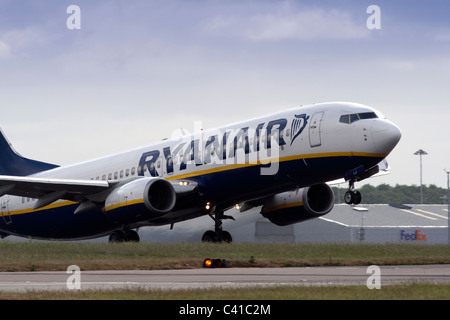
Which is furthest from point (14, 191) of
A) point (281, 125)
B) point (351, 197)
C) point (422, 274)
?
point (422, 274)

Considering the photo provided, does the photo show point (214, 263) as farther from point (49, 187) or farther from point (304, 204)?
point (304, 204)

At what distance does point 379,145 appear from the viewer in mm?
33062

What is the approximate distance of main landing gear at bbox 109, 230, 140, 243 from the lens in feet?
135

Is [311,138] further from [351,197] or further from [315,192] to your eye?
[315,192]

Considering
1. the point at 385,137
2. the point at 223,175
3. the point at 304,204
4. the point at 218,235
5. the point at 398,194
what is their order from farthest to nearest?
the point at 398,194 < the point at 218,235 < the point at 304,204 < the point at 223,175 < the point at 385,137

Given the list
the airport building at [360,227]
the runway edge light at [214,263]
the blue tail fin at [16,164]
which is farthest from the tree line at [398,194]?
the runway edge light at [214,263]

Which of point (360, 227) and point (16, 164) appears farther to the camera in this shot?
point (360, 227)

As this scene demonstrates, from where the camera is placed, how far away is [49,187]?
38625 mm

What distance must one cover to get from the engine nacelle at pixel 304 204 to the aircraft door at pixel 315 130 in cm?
785

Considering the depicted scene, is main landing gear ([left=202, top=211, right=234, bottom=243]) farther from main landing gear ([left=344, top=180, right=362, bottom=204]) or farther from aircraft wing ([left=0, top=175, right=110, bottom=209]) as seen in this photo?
main landing gear ([left=344, top=180, right=362, bottom=204])

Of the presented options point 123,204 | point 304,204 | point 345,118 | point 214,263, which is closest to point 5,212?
point 123,204

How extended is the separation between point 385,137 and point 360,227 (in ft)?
121
